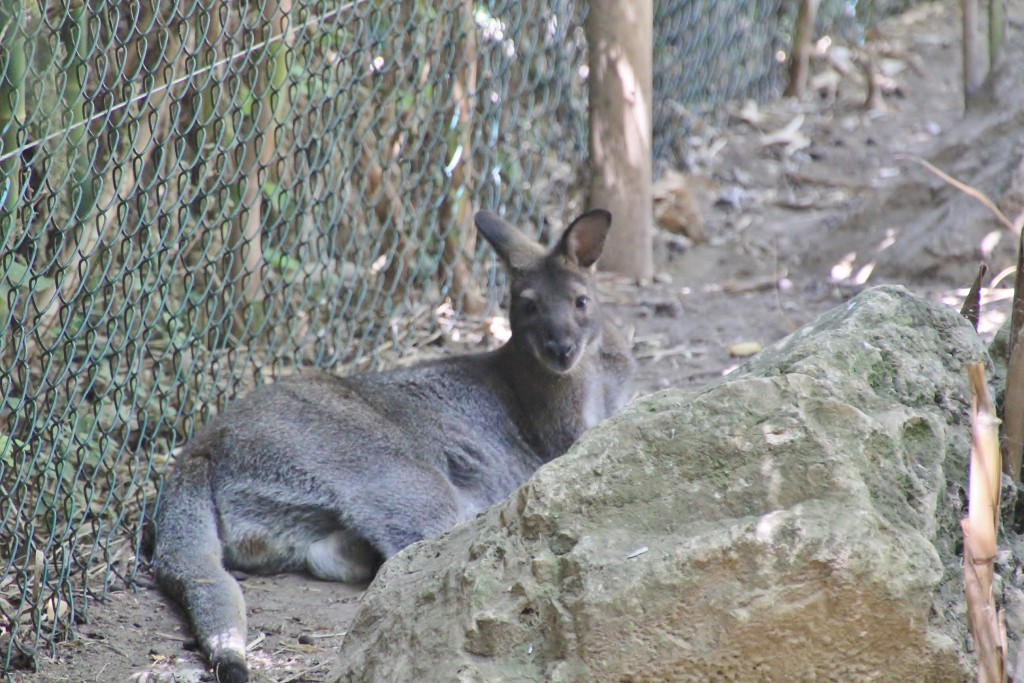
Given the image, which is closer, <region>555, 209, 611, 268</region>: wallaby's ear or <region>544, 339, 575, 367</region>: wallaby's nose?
<region>544, 339, 575, 367</region>: wallaby's nose

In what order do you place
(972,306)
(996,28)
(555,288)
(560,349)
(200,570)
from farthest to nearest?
(996,28)
(555,288)
(560,349)
(200,570)
(972,306)

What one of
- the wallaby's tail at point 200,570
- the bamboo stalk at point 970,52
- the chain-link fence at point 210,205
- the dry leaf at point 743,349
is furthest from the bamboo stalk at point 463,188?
the bamboo stalk at point 970,52

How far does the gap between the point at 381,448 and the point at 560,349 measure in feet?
2.90

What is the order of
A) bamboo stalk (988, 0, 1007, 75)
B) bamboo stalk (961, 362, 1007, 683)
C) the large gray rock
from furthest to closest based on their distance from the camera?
bamboo stalk (988, 0, 1007, 75) < the large gray rock < bamboo stalk (961, 362, 1007, 683)

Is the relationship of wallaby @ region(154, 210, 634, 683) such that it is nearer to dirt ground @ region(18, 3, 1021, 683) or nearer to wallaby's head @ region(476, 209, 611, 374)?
wallaby's head @ region(476, 209, 611, 374)

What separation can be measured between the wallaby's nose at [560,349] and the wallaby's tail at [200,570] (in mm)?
1468

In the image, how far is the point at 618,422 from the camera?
9.42 ft

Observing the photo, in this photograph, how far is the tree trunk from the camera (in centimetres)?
700

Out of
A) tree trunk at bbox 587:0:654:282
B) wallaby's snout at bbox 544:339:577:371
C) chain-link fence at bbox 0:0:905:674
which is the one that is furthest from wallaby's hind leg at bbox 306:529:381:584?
tree trunk at bbox 587:0:654:282

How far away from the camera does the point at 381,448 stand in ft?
15.4

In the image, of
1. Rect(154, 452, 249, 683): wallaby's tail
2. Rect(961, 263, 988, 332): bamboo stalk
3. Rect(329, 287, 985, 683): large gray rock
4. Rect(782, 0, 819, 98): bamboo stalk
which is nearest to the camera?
Rect(329, 287, 985, 683): large gray rock

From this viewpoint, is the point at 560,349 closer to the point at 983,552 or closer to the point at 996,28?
the point at 983,552

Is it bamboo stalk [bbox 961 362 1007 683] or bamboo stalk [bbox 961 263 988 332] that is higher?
bamboo stalk [bbox 961 263 988 332]

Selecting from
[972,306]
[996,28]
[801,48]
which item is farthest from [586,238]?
[801,48]
